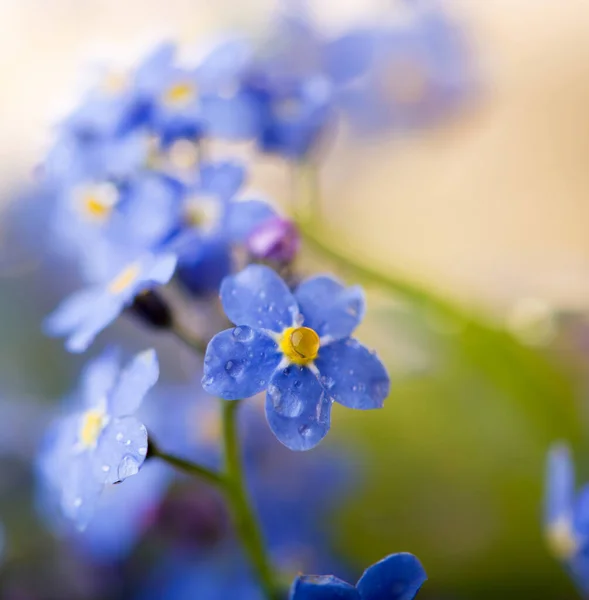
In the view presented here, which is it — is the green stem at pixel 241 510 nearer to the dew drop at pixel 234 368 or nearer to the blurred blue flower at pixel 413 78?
the dew drop at pixel 234 368

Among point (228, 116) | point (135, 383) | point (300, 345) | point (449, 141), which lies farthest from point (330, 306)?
point (449, 141)

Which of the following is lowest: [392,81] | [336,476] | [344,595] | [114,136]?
[336,476]

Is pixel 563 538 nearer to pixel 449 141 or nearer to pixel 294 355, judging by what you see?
pixel 294 355

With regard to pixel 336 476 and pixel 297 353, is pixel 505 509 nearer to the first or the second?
pixel 336 476

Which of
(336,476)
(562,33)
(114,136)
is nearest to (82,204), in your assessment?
(114,136)

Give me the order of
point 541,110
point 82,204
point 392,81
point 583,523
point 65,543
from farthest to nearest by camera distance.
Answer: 1. point 541,110
2. point 392,81
3. point 65,543
4. point 82,204
5. point 583,523

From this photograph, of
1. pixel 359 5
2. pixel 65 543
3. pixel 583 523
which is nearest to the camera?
pixel 583 523
